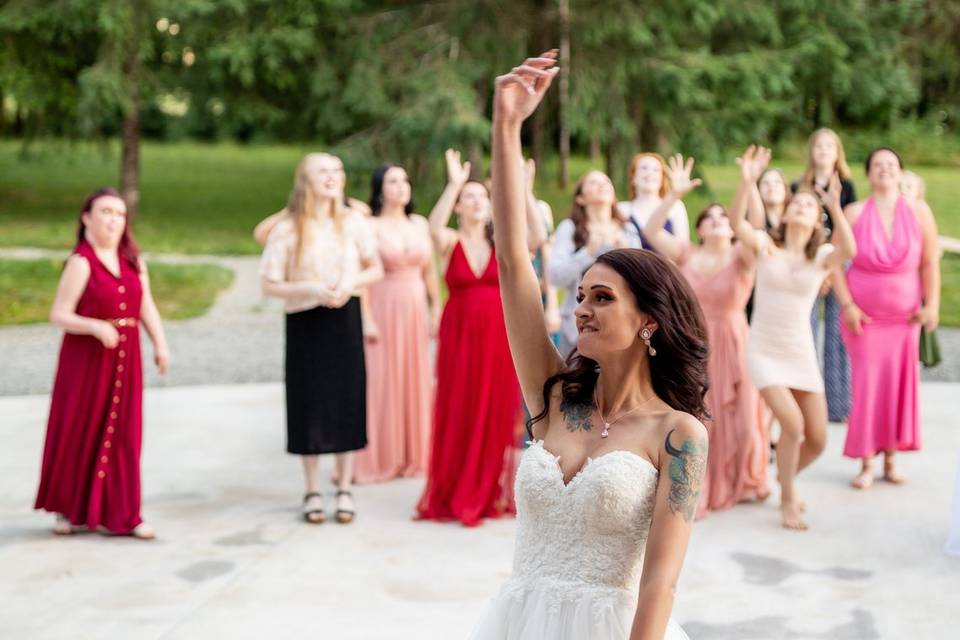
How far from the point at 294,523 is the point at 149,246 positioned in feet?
45.4

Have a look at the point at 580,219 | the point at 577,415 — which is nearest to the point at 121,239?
the point at 580,219

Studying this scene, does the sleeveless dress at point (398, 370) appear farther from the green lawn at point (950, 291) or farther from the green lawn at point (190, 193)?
the green lawn at point (190, 193)

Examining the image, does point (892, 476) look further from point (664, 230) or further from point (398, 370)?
point (398, 370)

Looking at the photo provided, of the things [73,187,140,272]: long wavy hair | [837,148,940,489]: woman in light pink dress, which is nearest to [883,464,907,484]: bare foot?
[837,148,940,489]: woman in light pink dress

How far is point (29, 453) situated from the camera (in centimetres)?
892

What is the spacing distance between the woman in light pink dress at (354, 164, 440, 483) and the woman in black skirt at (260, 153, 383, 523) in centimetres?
81

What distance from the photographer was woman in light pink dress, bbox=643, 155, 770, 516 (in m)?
7.58

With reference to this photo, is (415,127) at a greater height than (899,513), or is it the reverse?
(415,127)

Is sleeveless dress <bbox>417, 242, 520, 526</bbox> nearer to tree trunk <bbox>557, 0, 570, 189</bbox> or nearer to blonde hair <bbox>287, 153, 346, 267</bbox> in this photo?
blonde hair <bbox>287, 153, 346, 267</bbox>

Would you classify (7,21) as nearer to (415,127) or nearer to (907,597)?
(415,127)

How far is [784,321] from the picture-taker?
7348 millimetres

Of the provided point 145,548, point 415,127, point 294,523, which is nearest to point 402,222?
point 294,523

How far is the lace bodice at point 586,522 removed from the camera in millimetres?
2943

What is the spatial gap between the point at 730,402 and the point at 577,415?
4757 millimetres
